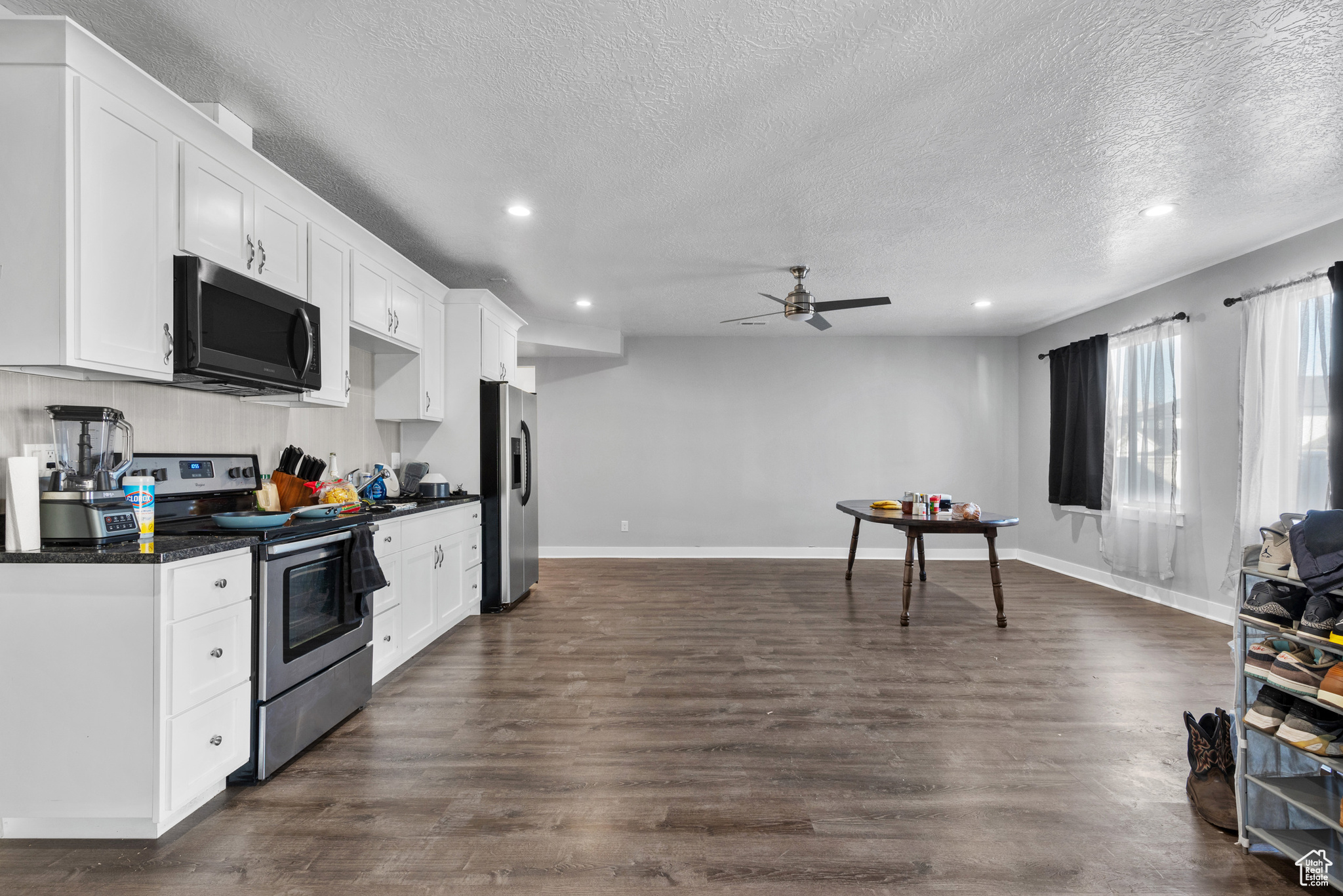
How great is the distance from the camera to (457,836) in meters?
1.93

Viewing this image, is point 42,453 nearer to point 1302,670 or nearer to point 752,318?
point 1302,670

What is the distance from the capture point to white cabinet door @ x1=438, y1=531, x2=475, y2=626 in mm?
3910

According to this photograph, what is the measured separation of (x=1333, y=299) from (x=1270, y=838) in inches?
128

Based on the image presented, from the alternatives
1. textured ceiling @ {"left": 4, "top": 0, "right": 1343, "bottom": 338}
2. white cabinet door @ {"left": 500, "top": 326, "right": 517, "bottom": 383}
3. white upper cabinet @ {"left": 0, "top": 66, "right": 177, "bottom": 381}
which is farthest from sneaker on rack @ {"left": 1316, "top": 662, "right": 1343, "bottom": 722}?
white cabinet door @ {"left": 500, "top": 326, "right": 517, "bottom": 383}

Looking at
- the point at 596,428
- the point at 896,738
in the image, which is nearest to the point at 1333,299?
the point at 896,738

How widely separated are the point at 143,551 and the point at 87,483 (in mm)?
338

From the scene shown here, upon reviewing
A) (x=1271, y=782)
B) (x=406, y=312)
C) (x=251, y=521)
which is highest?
(x=406, y=312)

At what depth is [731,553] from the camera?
7.17 m

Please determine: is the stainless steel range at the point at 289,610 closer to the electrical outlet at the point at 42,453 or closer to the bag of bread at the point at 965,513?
the electrical outlet at the point at 42,453

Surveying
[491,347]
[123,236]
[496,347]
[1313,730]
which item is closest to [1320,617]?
[1313,730]

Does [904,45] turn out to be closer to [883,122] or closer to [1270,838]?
[883,122]

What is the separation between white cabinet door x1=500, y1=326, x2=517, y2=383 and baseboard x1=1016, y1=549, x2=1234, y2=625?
540 cm

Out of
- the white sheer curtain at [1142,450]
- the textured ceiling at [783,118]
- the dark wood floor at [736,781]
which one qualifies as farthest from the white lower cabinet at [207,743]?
the white sheer curtain at [1142,450]

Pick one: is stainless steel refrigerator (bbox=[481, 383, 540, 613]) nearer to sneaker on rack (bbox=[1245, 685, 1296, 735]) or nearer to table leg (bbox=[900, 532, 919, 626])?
table leg (bbox=[900, 532, 919, 626])
